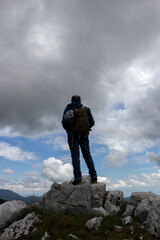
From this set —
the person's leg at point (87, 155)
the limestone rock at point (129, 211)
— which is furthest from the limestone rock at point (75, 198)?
the limestone rock at point (129, 211)

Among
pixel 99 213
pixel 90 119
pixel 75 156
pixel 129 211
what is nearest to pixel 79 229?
pixel 99 213

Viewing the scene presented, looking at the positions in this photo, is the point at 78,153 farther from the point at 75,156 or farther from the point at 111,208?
the point at 111,208

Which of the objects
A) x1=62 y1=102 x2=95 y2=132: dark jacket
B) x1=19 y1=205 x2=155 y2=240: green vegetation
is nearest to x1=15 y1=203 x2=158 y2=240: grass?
x1=19 y1=205 x2=155 y2=240: green vegetation

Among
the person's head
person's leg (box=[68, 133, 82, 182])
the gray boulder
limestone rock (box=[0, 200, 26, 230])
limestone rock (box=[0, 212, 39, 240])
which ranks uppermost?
the person's head

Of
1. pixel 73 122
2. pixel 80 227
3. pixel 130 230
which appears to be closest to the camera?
pixel 130 230

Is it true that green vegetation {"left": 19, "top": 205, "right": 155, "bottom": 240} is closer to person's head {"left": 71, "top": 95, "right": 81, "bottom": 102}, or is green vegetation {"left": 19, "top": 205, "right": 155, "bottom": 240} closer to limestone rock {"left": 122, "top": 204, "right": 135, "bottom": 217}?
limestone rock {"left": 122, "top": 204, "right": 135, "bottom": 217}

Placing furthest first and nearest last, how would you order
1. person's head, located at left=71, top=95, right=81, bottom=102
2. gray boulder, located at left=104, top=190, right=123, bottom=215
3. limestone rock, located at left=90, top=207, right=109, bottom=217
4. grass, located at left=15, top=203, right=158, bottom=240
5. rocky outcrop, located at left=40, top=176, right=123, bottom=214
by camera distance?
person's head, located at left=71, top=95, right=81, bottom=102
rocky outcrop, located at left=40, top=176, right=123, bottom=214
gray boulder, located at left=104, top=190, right=123, bottom=215
limestone rock, located at left=90, top=207, right=109, bottom=217
grass, located at left=15, top=203, right=158, bottom=240

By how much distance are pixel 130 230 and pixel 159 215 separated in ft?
5.20

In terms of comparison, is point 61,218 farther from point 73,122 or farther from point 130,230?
point 73,122

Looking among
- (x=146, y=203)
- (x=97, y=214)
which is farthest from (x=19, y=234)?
(x=146, y=203)

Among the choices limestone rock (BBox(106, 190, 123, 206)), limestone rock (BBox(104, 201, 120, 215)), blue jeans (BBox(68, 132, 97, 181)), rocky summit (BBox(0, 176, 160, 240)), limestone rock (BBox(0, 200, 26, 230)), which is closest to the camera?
rocky summit (BBox(0, 176, 160, 240))

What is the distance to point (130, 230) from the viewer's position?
852 cm

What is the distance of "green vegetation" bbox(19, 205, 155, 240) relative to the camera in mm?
8102

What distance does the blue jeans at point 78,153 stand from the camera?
41.2 feet
